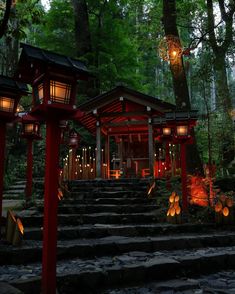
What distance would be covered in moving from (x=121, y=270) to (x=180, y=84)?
9.42m

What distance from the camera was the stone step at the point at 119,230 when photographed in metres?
7.00

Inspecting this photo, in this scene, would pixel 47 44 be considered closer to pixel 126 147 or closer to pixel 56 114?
pixel 126 147

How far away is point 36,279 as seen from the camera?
13.9ft

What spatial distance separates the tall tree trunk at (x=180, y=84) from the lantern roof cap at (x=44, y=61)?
8.61 metres

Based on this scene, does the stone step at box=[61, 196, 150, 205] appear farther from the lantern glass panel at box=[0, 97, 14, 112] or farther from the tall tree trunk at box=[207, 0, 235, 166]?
the tall tree trunk at box=[207, 0, 235, 166]

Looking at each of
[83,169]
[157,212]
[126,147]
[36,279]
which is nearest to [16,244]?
[36,279]

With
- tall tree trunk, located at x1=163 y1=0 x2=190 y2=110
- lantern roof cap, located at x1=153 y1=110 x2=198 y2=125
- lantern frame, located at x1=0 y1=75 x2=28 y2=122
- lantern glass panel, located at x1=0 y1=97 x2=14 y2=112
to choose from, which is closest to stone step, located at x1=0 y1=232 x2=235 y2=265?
lantern frame, located at x1=0 y1=75 x2=28 y2=122

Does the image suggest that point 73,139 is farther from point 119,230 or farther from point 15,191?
point 119,230

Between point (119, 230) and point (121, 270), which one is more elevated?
point (119, 230)

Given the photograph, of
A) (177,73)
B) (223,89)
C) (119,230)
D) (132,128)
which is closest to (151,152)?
(132,128)

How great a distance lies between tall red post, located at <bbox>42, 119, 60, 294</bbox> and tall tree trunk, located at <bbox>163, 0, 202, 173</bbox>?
9.01 meters

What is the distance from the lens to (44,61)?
3.78 meters

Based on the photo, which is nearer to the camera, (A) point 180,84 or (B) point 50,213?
(B) point 50,213

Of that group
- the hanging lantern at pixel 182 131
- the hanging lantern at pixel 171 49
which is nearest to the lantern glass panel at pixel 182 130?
the hanging lantern at pixel 182 131
